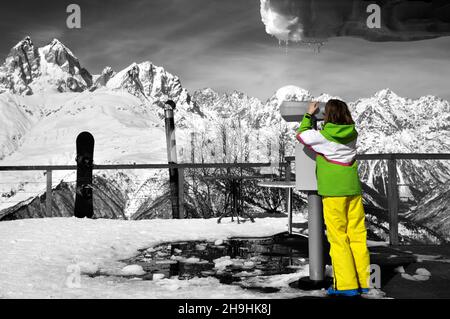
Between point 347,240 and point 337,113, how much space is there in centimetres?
87

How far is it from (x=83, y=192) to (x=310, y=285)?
6093mm

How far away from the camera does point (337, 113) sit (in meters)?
3.62

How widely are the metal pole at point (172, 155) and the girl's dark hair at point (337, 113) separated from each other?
615 centimetres

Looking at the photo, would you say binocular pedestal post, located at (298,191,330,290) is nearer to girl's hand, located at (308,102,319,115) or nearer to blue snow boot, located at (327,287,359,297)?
blue snow boot, located at (327,287,359,297)

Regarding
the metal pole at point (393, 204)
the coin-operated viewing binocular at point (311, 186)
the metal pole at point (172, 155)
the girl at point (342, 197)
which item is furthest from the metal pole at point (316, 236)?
the metal pole at point (172, 155)

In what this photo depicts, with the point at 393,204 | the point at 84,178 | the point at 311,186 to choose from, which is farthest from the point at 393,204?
the point at 84,178

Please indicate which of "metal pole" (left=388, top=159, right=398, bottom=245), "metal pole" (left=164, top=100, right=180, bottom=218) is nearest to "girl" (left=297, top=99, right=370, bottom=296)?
"metal pole" (left=388, top=159, right=398, bottom=245)

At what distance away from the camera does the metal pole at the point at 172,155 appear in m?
9.65

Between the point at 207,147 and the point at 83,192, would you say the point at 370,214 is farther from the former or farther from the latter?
the point at 207,147

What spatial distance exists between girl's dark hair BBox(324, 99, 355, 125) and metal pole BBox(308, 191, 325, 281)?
0.57 metres

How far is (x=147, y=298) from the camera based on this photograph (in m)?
3.58

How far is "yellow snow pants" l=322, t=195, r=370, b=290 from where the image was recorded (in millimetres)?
3564
